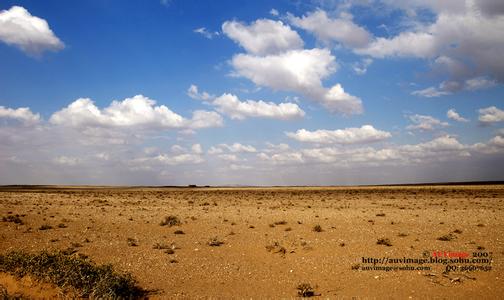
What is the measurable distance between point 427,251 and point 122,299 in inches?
482

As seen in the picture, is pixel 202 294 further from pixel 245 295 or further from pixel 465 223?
pixel 465 223

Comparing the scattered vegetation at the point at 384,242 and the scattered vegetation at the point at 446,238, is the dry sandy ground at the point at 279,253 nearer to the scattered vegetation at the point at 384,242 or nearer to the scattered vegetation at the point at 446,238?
the scattered vegetation at the point at 446,238

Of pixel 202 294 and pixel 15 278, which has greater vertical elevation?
pixel 15 278

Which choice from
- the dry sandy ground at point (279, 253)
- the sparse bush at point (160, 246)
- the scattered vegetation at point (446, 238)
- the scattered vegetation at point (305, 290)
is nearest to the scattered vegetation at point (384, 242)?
the dry sandy ground at point (279, 253)

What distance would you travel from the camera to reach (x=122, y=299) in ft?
32.2

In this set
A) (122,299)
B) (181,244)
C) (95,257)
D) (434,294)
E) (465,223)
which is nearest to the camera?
(122,299)

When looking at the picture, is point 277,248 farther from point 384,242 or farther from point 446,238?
point 446,238

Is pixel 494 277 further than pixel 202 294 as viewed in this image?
Yes

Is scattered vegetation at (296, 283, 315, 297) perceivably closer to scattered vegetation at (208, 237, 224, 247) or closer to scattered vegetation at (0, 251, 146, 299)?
scattered vegetation at (0, 251, 146, 299)

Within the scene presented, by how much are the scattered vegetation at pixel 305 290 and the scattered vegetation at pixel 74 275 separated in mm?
4714

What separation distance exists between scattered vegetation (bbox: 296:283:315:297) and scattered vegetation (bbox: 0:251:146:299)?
4.71 metres

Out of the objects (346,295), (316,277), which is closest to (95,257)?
(316,277)

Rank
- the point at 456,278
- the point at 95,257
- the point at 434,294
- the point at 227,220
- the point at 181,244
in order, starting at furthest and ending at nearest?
the point at 227,220, the point at 181,244, the point at 95,257, the point at 456,278, the point at 434,294

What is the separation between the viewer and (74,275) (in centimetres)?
1016
